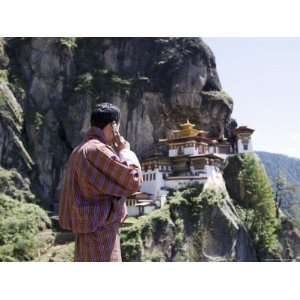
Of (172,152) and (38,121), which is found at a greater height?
(38,121)

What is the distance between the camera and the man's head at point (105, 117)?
101 inches

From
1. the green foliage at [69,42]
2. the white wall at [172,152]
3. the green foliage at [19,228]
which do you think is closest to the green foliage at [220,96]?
the white wall at [172,152]

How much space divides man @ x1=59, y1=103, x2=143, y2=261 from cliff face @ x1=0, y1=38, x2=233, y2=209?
22071 mm

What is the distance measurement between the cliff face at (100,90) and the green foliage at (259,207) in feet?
14.6

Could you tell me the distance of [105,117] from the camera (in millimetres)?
2561

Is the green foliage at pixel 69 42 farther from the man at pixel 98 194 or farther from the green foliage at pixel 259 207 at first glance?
the man at pixel 98 194

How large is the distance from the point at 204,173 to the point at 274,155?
59764mm

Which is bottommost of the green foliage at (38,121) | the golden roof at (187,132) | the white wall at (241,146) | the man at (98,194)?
the man at (98,194)

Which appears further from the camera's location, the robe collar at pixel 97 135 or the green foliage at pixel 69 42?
the green foliage at pixel 69 42

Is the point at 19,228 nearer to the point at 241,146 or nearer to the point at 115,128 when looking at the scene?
the point at 241,146

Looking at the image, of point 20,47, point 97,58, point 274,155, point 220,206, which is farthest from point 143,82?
point 274,155

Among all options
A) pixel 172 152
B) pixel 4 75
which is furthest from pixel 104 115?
pixel 4 75

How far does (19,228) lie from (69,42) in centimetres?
1342

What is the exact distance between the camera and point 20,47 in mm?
26484
